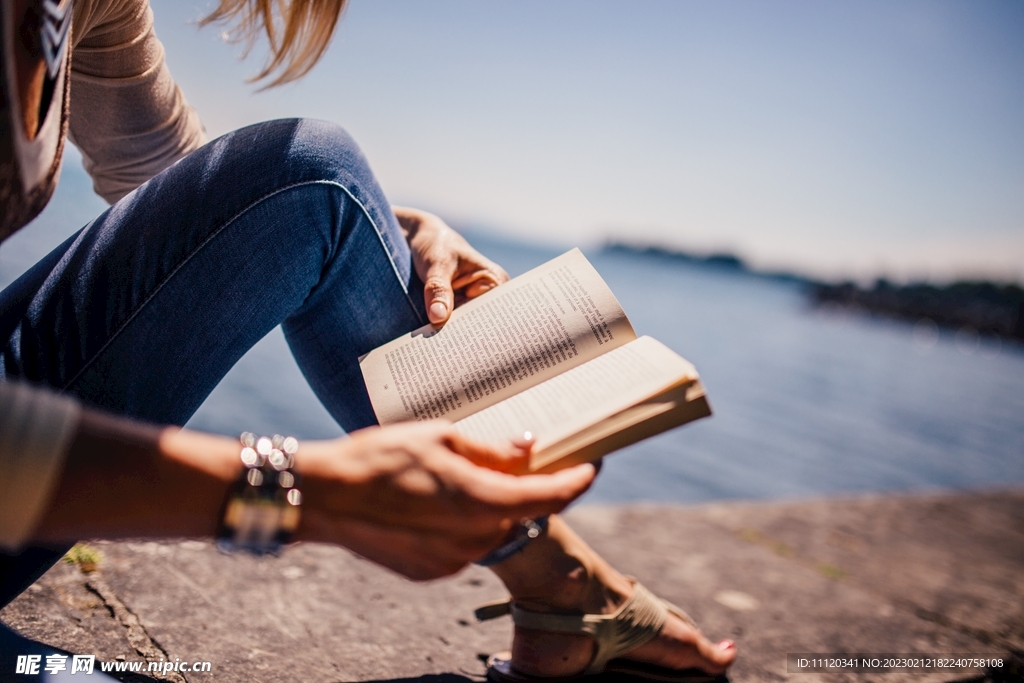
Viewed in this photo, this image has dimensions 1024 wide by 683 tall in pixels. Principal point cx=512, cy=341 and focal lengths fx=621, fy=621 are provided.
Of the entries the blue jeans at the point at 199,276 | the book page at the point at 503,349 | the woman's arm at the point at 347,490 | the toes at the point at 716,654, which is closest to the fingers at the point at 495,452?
the woman's arm at the point at 347,490

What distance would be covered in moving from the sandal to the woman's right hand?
0.54 meters

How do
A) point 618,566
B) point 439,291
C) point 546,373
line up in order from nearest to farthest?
point 546,373 < point 439,291 < point 618,566

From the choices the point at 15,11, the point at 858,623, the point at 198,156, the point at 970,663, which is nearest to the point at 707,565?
the point at 858,623

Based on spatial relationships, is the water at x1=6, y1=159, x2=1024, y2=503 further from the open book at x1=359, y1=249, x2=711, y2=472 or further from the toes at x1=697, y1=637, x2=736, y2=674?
the toes at x1=697, y1=637, x2=736, y2=674

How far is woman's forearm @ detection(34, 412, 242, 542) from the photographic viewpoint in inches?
20.8

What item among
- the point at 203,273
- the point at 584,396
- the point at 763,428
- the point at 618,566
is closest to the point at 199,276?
the point at 203,273

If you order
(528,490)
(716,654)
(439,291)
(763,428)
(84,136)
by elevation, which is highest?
(84,136)

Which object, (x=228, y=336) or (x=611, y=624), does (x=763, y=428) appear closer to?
(x=611, y=624)

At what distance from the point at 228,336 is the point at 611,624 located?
827 millimetres

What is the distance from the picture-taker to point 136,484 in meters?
0.55

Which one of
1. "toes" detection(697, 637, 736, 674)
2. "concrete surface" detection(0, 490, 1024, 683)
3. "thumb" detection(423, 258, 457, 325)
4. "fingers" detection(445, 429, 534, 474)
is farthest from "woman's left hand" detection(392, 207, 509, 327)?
"toes" detection(697, 637, 736, 674)

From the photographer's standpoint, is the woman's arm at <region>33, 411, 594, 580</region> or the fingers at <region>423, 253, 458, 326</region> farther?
the fingers at <region>423, 253, 458, 326</region>

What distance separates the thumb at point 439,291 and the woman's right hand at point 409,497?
0.39m

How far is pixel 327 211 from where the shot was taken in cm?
96
